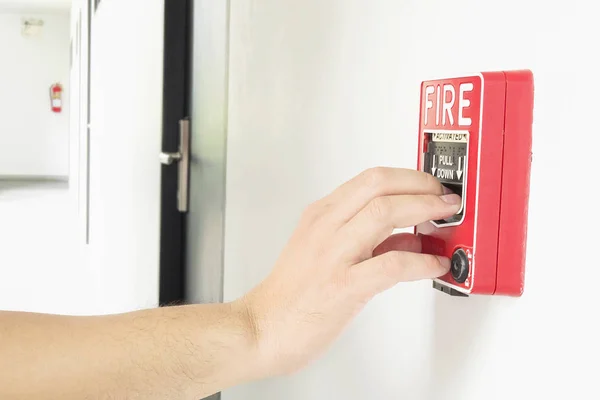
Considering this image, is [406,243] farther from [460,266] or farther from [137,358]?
[137,358]

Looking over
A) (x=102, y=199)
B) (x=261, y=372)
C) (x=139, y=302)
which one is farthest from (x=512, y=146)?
A: (x=102, y=199)

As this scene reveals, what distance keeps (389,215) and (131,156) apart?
7.91ft

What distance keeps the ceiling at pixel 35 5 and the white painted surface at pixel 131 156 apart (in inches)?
320

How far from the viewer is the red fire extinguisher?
42.4ft

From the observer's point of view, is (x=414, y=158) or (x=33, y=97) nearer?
(x=414, y=158)

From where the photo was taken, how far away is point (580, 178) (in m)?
0.53

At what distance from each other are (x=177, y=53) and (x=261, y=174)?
1.19 metres

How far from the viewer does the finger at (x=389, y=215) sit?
626 mm

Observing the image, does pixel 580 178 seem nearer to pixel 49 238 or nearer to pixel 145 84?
pixel 145 84

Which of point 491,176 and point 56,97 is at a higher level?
point 56,97

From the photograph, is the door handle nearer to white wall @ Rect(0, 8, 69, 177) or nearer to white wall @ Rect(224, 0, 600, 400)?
white wall @ Rect(224, 0, 600, 400)

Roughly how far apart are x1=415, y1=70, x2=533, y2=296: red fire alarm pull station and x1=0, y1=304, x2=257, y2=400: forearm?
0.28 meters

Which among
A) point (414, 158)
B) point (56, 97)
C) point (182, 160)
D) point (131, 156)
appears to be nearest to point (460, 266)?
point (414, 158)

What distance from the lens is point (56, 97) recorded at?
12.9 metres
